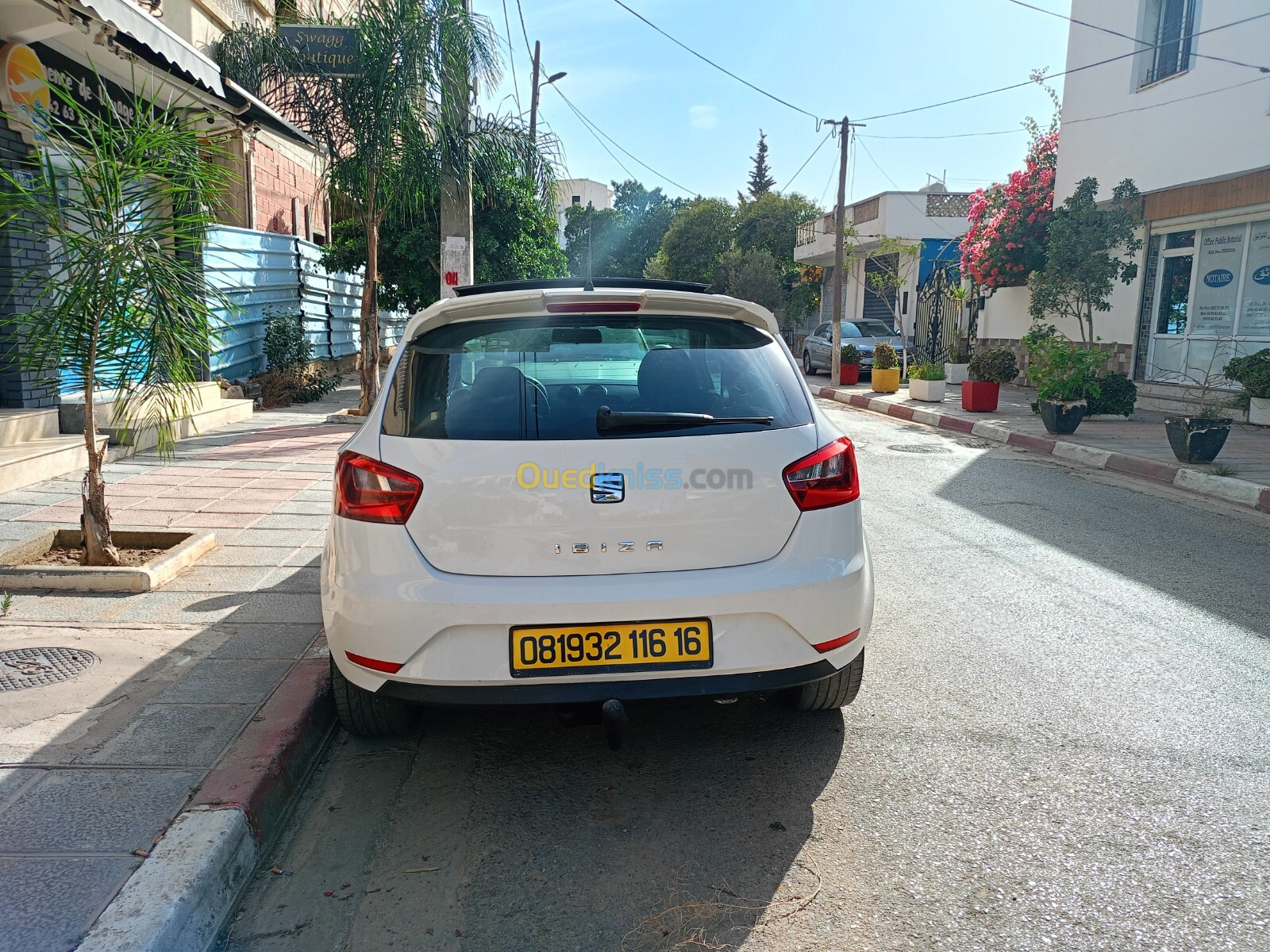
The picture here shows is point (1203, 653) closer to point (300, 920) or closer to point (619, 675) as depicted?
point (619, 675)

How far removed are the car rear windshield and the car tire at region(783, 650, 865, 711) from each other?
3.06 ft

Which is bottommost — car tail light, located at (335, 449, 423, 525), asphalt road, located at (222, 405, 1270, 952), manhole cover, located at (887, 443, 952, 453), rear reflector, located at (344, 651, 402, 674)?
asphalt road, located at (222, 405, 1270, 952)

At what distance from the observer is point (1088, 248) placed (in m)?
15.6

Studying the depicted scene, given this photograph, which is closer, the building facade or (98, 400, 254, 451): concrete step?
(98, 400, 254, 451): concrete step

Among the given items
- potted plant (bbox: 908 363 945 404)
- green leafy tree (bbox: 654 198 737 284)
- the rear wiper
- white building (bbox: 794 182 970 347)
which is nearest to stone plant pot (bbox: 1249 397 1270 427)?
potted plant (bbox: 908 363 945 404)

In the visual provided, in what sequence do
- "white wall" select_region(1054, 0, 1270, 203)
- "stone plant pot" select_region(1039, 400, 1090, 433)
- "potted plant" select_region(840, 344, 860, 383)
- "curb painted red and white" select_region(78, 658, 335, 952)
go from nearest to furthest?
"curb painted red and white" select_region(78, 658, 335, 952)
"stone plant pot" select_region(1039, 400, 1090, 433)
"white wall" select_region(1054, 0, 1270, 203)
"potted plant" select_region(840, 344, 860, 383)

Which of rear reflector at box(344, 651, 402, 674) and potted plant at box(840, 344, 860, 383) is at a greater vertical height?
potted plant at box(840, 344, 860, 383)

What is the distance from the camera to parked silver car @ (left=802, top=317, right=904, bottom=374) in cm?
2531

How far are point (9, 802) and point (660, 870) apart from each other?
1888 millimetres

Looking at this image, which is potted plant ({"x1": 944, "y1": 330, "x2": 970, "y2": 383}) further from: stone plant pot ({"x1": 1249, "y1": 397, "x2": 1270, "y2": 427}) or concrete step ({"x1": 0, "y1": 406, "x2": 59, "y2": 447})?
concrete step ({"x1": 0, "y1": 406, "x2": 59, "y2": 447})

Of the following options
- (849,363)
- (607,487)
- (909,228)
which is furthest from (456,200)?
(909,228)

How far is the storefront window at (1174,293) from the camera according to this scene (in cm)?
1588

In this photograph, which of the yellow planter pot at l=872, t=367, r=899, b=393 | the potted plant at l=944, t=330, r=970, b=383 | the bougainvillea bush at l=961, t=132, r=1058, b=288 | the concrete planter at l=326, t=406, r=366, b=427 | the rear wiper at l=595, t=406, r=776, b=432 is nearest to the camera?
the rear wiper at l=595, t=406, r=776, b=432

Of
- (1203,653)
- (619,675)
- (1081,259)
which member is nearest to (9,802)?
(619,675)
